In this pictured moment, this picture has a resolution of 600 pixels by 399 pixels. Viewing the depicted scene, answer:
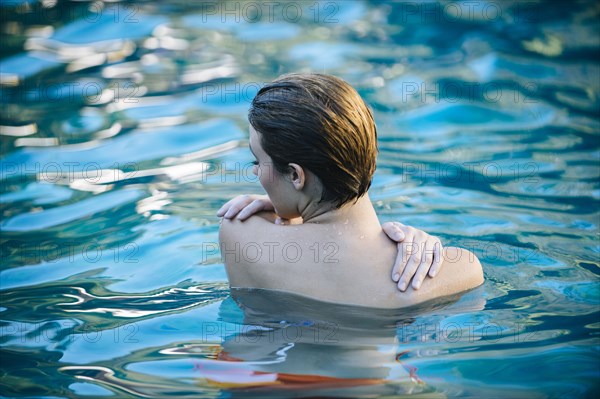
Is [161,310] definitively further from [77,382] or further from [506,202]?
[506,202]

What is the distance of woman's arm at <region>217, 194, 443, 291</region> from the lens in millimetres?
3518

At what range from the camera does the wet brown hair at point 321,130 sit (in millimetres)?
3328

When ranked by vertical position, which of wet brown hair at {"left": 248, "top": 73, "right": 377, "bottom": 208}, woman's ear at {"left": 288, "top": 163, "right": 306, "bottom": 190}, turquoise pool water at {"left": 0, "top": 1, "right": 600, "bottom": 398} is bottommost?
turquoise pool water at {"left": 0, "top": 1, "right": 600, "bottom": 398}

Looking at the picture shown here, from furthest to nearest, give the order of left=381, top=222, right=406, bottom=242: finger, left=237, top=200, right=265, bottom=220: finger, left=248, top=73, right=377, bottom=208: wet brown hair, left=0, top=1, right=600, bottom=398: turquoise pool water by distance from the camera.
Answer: left=237, top=200, right=265, bottom=220: finger, left=381, top=222, right=406, bottom=242: finger, left=0, top=1, right=600, bottom=398: turquoise pool water, left=248, top=73, right=377, bottom=208: wet brown hair

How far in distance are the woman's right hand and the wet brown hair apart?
0.31 m

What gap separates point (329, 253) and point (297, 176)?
0.36 m

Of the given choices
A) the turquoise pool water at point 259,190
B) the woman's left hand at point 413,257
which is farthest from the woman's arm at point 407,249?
the turquoise pool water at point 259,190

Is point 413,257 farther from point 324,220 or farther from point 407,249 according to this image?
point 324,220

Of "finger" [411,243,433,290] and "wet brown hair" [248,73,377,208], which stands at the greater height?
"wet brown hair" [248,73,377,208]

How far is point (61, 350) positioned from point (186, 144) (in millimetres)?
3116

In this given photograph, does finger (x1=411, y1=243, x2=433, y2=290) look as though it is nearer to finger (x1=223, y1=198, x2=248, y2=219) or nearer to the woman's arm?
the woman's arm

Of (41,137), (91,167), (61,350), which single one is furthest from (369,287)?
(41,137)

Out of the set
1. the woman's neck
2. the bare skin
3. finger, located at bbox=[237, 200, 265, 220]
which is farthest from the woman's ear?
finger, located at bbox=[237, 200, 265, 220]

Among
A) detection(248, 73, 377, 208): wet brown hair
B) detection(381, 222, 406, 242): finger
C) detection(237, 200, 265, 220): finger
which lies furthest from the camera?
detection(237, 200, 265, 220): finger
